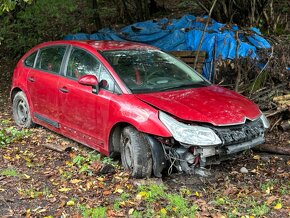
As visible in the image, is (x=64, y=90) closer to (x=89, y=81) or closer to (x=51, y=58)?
(x=89, y=81)

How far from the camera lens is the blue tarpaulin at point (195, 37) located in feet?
29.8

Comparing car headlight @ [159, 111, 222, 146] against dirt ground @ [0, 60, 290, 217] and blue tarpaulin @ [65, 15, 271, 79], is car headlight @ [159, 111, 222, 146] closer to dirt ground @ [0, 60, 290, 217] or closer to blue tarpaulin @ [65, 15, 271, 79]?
dirt ground @ [0, 60, 290, 217]

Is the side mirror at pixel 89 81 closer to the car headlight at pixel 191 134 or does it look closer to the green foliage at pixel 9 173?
the car headlight at pixel 191 134

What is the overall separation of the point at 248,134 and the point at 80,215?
222 centimetres

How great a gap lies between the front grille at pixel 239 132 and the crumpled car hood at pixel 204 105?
78 millimetres

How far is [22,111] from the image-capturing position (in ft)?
24.6

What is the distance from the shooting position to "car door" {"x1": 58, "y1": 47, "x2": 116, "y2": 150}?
5.43m

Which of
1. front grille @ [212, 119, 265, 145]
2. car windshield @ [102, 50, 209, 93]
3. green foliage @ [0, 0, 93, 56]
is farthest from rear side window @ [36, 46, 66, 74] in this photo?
front grille @ [212, 119, 265, 145]

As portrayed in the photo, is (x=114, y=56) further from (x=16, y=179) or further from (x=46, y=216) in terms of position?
(x=46, y=216)

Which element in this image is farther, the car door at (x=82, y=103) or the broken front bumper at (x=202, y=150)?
the car door at (x=82, y=103)

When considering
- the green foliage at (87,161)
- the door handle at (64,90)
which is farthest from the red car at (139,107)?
the green foliage at (87,161)

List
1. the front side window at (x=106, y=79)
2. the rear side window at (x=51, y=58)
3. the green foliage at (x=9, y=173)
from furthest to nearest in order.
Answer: the rear side window at (x=51, y=58)
the front side window at (x=106, y=79)
the green foliage at (x=9, y=173)

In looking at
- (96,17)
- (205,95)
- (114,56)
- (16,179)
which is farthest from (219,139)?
(96,17)

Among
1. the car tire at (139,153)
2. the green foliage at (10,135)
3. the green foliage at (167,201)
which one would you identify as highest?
the car tire at (139,153)
